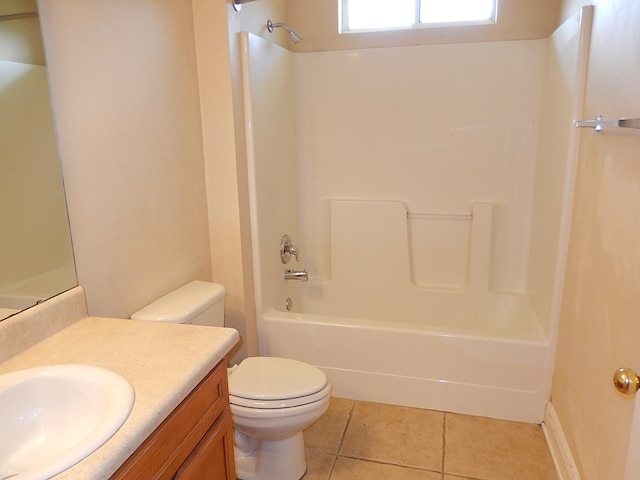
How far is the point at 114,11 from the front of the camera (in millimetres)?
1560

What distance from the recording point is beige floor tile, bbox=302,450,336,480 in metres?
1.93

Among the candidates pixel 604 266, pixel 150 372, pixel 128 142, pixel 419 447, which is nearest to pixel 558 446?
pixel 419 447

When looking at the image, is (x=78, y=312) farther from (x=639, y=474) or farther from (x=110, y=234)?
(x=639, y=474)

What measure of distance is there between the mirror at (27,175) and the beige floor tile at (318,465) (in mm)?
1237

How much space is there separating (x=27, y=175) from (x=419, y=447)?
1.85 meters

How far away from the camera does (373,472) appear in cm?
193

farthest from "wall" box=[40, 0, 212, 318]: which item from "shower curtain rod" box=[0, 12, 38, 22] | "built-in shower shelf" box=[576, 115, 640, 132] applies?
"built-in shower shelf" box=[576, 115, 640, 132]

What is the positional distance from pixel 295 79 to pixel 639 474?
2593 mm

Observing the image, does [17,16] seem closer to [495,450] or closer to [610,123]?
[610,123]

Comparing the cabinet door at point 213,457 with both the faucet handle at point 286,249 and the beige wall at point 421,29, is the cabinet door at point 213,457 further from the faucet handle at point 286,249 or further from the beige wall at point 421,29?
the beige wall at point 421,29

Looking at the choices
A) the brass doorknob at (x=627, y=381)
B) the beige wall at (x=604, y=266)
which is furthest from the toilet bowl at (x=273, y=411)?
the brass doorknob at (x=627, y=381)

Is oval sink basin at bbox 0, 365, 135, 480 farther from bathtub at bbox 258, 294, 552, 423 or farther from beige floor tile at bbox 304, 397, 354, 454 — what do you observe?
bathtub at bbox 258, 294, 552, 423

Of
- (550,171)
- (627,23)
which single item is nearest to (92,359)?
(627,23)

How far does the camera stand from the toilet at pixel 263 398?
1699 millimetres
